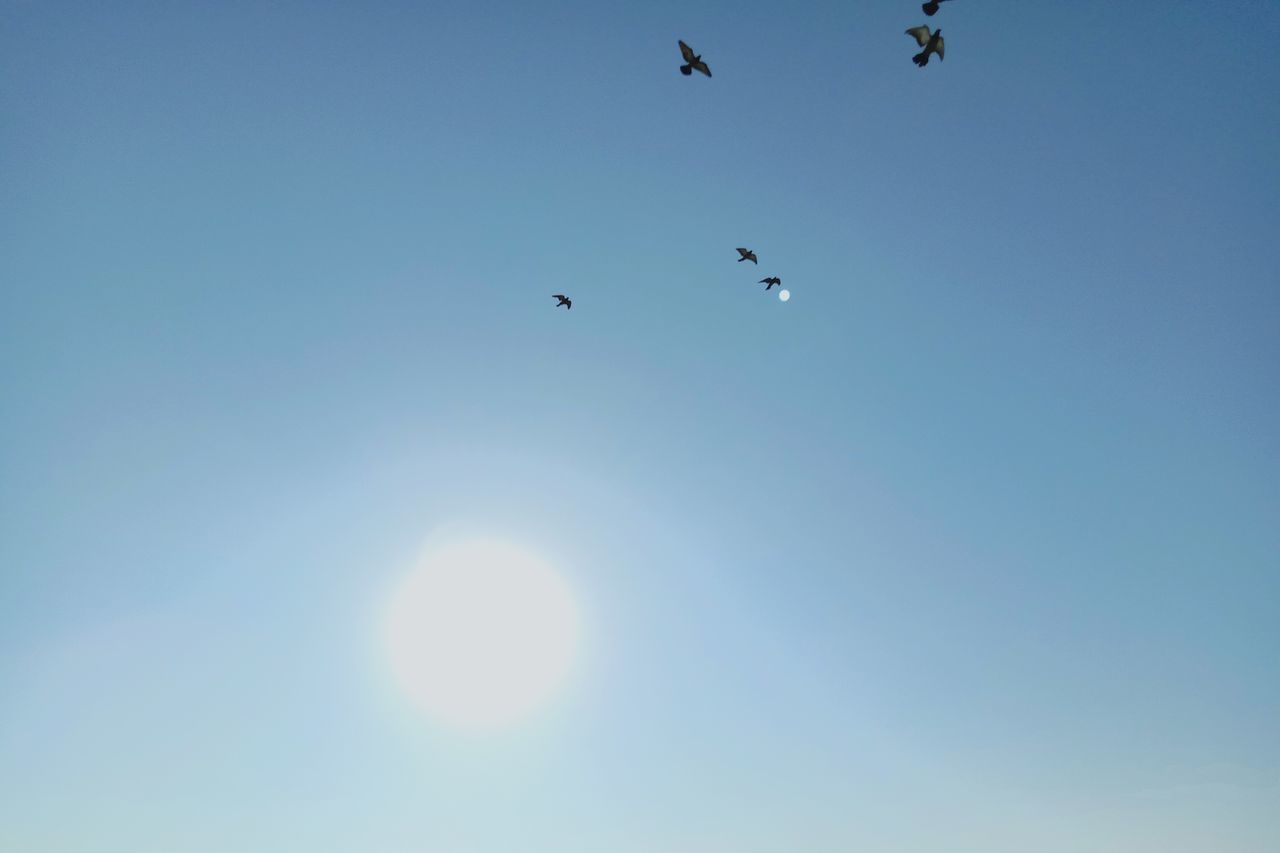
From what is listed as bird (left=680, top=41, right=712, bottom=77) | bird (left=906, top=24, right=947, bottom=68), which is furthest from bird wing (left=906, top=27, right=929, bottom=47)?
bird (left=680, top=41, right=712, bottom=77)

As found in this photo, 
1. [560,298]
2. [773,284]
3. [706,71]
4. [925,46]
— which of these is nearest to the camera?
[925,46]

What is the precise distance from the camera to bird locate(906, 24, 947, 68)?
42.8 metres

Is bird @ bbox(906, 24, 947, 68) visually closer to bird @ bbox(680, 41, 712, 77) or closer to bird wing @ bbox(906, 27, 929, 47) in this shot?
bird wing @ bbox(906, 27, 929, 47)

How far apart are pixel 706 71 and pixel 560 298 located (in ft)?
94.2

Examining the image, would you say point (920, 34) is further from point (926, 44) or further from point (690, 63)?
point (690, 63)

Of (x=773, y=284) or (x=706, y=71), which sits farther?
(x=773, y=284)

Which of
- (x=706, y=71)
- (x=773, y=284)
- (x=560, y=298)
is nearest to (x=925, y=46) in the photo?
(x=706, y=71)

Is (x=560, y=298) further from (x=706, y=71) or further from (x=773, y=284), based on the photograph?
(x=706, y=71)

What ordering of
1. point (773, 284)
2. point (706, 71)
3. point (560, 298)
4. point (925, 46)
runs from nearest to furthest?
point (925, 46) < point (706, 71) < point (773, 284) < point (560, 298)

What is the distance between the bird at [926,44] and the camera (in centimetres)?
4284

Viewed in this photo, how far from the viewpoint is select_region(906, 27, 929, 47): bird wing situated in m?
42.6

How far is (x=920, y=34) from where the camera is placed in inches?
1694

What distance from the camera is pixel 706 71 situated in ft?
158

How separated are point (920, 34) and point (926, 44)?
917 millimetres
